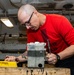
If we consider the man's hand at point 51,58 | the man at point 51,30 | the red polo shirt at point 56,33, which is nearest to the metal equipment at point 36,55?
the man's hand at point 51,58

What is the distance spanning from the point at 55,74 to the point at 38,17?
691 millimetres

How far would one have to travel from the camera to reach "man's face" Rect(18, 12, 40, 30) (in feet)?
5.79

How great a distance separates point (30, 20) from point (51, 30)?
0.22 metres

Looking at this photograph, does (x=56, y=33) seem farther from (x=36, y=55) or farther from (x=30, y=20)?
(x=36, y=55)

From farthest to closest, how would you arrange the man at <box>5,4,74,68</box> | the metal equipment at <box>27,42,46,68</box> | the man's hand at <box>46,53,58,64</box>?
the man at <box>5,4,74,68</box>, the man's hand at <box>46,53,58,64</box>, the metal equipment at <box>27,42,46,68</box>

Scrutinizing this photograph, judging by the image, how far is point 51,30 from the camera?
1.86 metres

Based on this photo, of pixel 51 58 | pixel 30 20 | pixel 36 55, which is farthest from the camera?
pixel 30 20

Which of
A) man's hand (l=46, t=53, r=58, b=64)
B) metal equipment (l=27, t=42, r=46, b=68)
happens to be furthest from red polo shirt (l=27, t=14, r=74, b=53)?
metal equipment (l=27, t=42, r=46, b=68)

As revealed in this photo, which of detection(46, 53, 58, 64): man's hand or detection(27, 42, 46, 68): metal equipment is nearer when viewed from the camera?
detection(27, 42, 46, 68): metal equipment

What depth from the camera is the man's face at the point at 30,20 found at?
1764mm

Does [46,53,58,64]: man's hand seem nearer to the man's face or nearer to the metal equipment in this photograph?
the metal equipment

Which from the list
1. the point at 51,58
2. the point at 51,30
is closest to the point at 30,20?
the point at 51,30

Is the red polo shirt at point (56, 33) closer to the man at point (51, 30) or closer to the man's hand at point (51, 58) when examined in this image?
the man at point (51, 30)

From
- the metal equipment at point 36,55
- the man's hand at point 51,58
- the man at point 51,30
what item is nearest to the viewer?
the metal equipment at point 36,55
